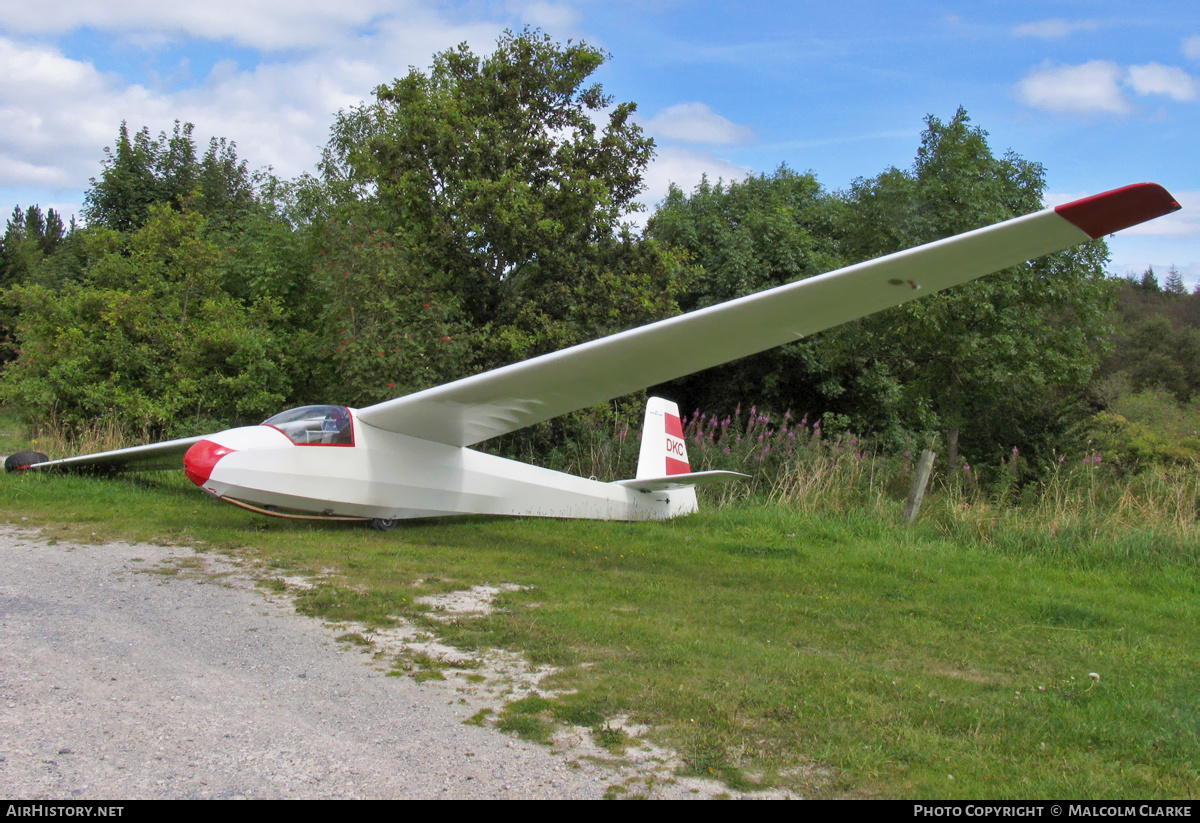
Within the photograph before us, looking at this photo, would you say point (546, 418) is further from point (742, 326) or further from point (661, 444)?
point (661, 444)

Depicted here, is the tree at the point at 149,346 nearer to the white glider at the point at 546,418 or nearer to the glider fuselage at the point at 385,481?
the white glider at the point at 546,418

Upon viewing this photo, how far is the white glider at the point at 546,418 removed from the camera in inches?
219

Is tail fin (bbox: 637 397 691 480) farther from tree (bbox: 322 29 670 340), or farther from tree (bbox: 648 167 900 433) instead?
tree (bbox: 648 167 900 433)

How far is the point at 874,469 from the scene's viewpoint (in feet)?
38.6

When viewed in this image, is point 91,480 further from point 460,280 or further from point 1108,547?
point 1108,547

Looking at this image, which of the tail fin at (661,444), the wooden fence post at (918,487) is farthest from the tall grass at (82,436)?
the wooden fence post at (918,487)

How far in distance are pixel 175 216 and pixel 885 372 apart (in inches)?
710

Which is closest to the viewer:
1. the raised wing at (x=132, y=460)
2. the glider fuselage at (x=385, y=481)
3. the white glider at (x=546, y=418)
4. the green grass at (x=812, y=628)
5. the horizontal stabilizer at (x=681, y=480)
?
the green grass at (x=812, y=628)

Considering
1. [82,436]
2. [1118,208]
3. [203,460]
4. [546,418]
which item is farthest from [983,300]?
[82,436]

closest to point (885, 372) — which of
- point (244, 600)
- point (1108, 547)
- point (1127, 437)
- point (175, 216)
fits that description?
point (1127, 437)

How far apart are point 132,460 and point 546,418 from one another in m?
6.16

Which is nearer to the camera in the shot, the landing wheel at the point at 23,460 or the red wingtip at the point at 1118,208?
the red wingtip at the point at 1118,208

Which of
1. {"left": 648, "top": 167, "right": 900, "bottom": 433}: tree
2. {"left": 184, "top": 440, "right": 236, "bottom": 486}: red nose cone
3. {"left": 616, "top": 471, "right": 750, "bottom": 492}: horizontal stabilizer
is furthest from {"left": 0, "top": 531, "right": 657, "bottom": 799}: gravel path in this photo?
{"left": 648, "top": 167, "right": 900, "bottom": 433}: tree

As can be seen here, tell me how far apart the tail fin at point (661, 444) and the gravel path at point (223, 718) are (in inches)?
253
